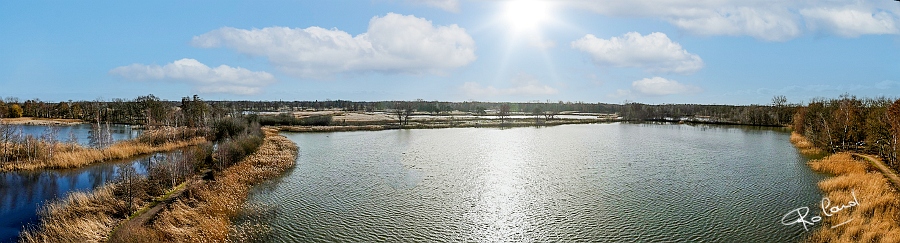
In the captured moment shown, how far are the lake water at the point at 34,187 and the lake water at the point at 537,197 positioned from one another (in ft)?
26.6

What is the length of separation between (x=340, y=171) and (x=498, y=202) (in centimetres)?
1264

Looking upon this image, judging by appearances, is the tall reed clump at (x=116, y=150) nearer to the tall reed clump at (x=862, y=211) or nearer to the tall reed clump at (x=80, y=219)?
the tall reed clump at (x=80, y=219)

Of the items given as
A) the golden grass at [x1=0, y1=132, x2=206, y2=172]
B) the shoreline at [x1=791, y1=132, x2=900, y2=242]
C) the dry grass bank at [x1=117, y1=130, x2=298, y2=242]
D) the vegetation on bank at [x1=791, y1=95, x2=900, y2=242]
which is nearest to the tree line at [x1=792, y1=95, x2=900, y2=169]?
the vegetation on bank at [x1=791, y1=95, x2=900, y2=242]

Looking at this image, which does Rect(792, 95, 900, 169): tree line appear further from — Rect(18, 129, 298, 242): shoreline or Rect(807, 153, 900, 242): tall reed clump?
Rect(18, 129, 298, 242): shoreline

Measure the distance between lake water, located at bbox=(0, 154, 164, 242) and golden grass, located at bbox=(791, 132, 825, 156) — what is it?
159 ft

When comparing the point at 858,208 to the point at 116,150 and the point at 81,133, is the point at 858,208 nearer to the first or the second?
the point at 116,150

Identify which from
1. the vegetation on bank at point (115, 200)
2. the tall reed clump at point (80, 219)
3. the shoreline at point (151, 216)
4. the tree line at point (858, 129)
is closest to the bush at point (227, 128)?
the vegetation on bank at point (115, 200)

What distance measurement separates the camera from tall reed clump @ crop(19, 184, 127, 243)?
49.7 feet

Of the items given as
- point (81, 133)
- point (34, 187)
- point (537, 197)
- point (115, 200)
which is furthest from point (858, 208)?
point (81, 133)

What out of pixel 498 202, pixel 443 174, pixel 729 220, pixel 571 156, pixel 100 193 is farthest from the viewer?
pixel 571 156

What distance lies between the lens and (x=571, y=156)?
38344 mm

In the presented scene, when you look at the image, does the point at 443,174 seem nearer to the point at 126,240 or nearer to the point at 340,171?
the point at 340,171

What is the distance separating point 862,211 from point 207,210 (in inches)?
969

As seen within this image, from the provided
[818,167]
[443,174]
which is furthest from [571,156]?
[818,167]
